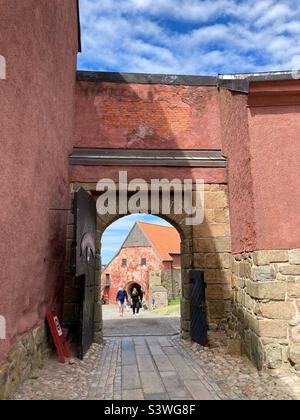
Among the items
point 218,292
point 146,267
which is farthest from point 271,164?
point 146,267

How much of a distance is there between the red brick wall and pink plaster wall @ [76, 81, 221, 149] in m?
16.5

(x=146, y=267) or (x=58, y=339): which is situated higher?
(x=146, y=267)

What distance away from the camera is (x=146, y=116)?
22.2ft

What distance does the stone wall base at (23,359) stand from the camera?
10.4 ft

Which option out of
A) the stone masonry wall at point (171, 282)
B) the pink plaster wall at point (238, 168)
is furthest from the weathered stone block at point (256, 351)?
the stone masonry wall at point (171, 282)

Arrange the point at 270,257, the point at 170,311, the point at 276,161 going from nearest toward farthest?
the point at 270,257 → the point at 276,161 → the point at 170,311

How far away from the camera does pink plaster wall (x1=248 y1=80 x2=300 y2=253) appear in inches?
171

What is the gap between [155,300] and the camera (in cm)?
2072

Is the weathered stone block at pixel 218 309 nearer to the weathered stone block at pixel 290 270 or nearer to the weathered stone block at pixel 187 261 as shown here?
the weathered stone block at pixel 187 261

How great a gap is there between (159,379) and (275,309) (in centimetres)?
176

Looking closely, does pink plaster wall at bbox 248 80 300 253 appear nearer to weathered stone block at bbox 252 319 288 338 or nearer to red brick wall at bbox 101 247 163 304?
weathered stone block at bbox 252 319 288 338

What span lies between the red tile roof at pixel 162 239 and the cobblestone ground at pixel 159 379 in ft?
57.6

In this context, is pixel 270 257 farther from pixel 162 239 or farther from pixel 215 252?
pixel 162 239

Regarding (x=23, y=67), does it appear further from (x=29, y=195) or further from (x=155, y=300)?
(x=155, y=300)
